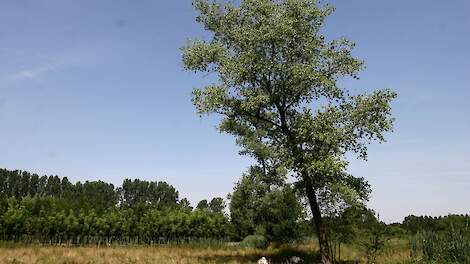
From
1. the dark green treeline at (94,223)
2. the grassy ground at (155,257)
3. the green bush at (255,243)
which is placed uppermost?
the dark green treeline at (94,223)

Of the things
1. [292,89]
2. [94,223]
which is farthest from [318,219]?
[94,223]

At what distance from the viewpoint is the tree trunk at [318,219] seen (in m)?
27.9

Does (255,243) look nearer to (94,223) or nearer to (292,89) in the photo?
(292,89)

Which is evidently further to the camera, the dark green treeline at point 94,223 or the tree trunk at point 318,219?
the dark green treeline at point 94,223

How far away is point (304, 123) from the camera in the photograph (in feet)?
88.6

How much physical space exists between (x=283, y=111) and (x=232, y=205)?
41.2m

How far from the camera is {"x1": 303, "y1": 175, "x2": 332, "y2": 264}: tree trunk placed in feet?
91.5

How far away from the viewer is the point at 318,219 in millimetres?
28453

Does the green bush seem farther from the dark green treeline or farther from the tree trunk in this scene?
the dark green treeline

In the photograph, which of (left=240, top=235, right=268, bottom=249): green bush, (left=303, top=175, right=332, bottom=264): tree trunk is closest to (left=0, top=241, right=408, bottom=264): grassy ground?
(left=303, top=175, right=332, bottom=264): tree trunk

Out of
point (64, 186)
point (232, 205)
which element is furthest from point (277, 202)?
point (64, 186)

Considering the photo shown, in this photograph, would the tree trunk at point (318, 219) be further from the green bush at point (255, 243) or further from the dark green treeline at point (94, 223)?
the dark green treeline at point (94, 223)

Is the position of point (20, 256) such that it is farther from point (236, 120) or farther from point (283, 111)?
point (283, 111)

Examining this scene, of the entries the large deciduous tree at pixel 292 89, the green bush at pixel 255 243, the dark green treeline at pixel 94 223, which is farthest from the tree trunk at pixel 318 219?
the dark green treeline at pixel 94 223
